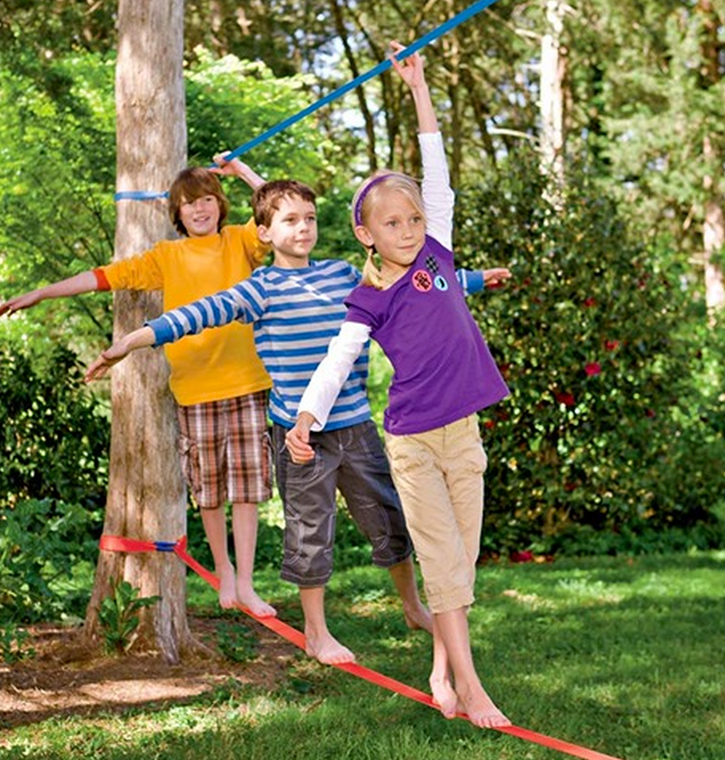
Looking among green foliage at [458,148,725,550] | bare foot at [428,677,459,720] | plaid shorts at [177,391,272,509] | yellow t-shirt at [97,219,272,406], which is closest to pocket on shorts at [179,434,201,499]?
plaid shorts at [177,391,272,509]

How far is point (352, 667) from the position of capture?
4.04 metres

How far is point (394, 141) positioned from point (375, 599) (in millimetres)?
14091

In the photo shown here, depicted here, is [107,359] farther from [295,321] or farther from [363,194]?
[363,194]

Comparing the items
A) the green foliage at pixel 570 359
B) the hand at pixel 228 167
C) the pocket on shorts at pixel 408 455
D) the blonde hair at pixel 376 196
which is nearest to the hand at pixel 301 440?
the pocket on shorts at pixel 408 455

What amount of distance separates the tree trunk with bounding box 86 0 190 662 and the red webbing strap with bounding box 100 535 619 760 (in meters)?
0.19

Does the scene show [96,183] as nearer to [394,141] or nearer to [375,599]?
[375,599]

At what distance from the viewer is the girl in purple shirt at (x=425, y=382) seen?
3582mm

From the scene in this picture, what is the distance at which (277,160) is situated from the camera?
10352mm

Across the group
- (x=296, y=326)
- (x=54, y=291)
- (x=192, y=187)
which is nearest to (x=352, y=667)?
(x=296, y=326)

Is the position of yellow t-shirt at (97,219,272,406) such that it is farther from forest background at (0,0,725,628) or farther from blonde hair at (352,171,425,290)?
forest background at (0,0,725,628)

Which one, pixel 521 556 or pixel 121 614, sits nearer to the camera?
pixel 121 614

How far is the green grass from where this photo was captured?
4645mm

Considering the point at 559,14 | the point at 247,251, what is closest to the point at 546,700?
the point at 247,251

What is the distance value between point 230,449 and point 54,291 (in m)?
0.79
